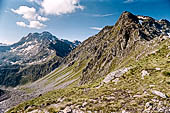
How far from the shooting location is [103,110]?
49.8ft

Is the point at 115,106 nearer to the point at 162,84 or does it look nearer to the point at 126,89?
the point at 126,89

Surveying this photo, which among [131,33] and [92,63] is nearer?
[131,33]

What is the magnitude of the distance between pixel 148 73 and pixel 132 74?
10.9 ft

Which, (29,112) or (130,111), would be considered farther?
(29,112)

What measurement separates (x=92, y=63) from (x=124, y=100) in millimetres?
161621

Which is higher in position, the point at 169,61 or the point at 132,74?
the point at 169,61

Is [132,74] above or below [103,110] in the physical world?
above

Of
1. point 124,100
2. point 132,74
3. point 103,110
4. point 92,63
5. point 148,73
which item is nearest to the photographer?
point 103,110

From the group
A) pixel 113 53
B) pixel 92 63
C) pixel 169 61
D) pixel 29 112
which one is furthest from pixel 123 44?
→ pixel 29 112

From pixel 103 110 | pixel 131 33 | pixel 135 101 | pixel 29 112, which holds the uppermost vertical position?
pixel 131 33

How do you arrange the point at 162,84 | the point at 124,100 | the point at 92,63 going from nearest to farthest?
1. the point at 124,100
2. the point at 162,84
3. the point at 92,63

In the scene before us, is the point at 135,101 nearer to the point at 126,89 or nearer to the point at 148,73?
the point at 126,89

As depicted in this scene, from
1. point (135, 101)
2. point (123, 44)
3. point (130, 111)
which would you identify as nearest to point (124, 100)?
point (135, 101)

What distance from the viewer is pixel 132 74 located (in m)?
27.8
